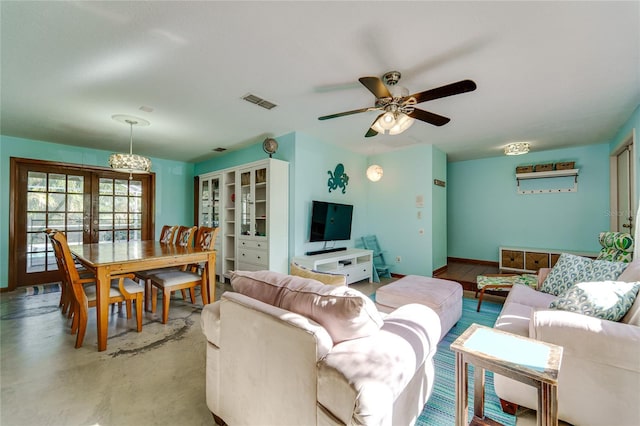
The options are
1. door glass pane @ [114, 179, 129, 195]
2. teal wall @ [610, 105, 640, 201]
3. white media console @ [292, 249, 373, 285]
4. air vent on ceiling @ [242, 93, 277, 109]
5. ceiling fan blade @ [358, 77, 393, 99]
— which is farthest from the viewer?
door glass pane @ [114, 179, 129, 195]

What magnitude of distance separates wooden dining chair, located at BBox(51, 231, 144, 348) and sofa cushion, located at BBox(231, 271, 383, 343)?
78.9 inches

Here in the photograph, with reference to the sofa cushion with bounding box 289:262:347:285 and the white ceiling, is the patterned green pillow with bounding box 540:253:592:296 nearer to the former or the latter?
the white ceiling

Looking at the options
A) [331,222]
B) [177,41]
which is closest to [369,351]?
[177,41]

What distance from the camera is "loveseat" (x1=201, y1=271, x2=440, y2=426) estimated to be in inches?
35.2

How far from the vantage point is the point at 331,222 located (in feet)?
14.2

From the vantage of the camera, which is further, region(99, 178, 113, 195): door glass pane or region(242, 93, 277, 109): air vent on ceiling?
region(99, 178, 113, 195): door glass pane

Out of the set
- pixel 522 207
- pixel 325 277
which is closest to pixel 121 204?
pixel 325 277

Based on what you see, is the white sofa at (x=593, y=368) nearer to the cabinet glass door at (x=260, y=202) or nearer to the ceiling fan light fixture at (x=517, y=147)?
the cabinet glass door at (x=260, y=202)

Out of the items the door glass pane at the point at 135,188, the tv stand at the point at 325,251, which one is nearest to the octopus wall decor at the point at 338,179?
the tv stand at the point at 325,251

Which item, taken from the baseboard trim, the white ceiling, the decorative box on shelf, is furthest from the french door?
the decorative box on shelf

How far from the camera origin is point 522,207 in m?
5.30

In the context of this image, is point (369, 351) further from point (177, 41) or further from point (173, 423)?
point (177, 41)

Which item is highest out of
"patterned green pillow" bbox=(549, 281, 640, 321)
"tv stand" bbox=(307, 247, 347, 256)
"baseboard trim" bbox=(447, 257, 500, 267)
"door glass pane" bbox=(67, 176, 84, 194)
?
"door glass pane" bbox=(67, 176, 84, 194)

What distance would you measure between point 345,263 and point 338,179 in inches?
59.2
